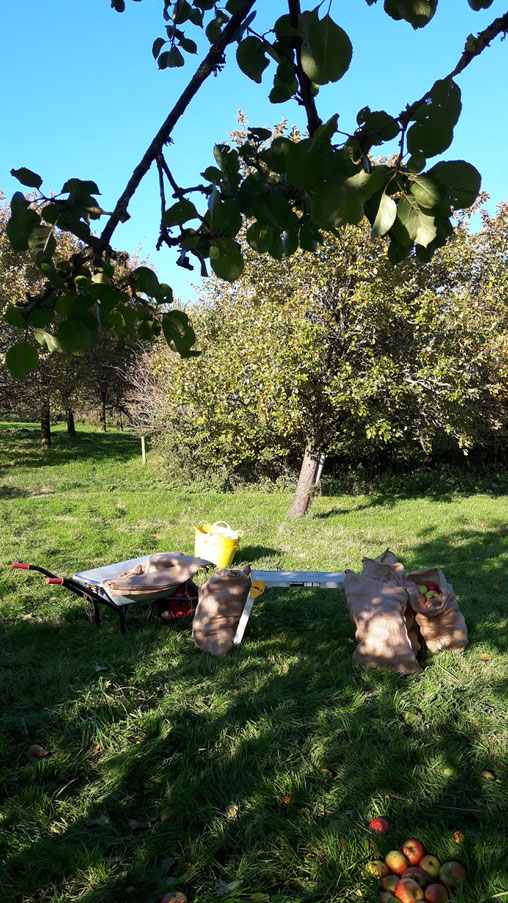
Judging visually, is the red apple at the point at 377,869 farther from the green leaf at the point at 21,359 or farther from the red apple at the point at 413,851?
the green leaf at the point at 21,359

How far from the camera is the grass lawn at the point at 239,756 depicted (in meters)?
2.31

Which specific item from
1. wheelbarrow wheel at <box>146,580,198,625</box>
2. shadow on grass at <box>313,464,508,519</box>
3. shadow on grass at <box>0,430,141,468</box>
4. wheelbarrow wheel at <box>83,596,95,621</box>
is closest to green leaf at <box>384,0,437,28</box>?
wheelbarrow wheel at <box>146,580,198,625</box>

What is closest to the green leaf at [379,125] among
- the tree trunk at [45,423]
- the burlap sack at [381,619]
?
the burlap sack at [381,619]

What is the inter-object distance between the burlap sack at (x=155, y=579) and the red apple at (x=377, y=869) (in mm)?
2777

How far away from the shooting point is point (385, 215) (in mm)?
1081

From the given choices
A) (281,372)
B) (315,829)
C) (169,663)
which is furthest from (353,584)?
(281,372)

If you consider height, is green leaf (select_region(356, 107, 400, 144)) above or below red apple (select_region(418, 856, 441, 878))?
above

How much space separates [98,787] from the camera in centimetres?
283

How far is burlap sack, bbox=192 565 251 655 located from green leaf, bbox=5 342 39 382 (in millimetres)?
3441

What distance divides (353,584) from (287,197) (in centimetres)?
342

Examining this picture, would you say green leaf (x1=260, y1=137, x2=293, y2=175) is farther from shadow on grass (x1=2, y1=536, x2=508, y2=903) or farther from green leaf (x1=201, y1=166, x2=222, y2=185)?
shadow on grass (x1=2, y1=536, x2=508, y2=903)

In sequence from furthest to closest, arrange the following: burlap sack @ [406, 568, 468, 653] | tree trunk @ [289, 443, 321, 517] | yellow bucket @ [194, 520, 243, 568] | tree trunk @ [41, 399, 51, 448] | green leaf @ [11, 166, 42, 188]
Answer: tree trunk @ [41, 399, 51, 448], tree trunk @ [289, 443, 321, 517], yellow bucket @ [194, 520, 243, 568], burlap sack @ [406, 568, 468, 653], green leaf @ [11, 166, 42, 188]

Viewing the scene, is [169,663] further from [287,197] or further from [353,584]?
[287,197]

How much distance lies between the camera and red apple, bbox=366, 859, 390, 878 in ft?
7.23
